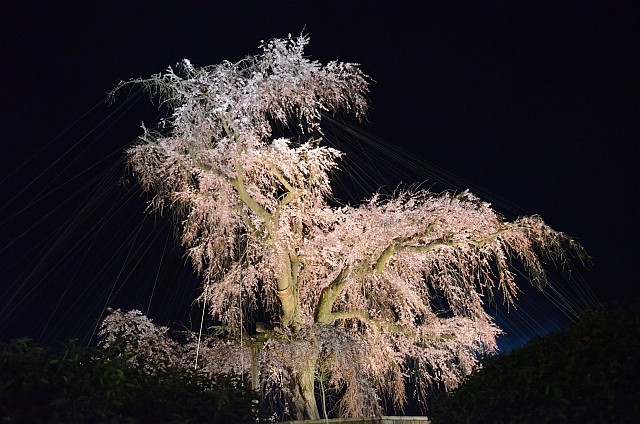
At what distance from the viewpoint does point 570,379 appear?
338cm

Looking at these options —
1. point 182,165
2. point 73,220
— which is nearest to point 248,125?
point 182,165

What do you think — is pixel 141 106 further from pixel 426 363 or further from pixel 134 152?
pixel 426 363

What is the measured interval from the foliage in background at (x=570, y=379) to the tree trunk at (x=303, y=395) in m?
3.59

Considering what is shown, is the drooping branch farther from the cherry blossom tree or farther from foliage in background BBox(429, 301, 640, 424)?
foliage in background BBox(429, 301, 640, 424)

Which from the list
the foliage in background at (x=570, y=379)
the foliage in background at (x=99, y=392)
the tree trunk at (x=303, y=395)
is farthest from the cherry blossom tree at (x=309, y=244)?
the foliage in background at (x=99, y=392)

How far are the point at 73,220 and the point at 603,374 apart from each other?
216 inches

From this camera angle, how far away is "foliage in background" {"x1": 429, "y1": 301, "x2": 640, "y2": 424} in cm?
315

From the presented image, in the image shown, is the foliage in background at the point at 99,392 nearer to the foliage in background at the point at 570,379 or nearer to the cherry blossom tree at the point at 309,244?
the foliage in background at the point at 570,379

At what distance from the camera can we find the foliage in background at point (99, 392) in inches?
111

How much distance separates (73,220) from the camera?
647cm

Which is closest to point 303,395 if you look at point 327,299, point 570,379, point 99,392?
point 327,299

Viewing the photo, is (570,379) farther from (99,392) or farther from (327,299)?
(327,299)

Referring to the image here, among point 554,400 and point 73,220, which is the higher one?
point 73,220

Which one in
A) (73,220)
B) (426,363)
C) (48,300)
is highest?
(48,300)
